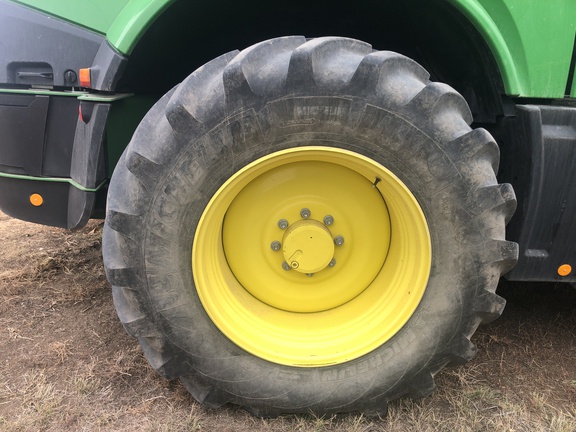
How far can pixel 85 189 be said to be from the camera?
1.94m

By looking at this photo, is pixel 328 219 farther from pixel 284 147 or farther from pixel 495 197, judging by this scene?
pixel 495 197

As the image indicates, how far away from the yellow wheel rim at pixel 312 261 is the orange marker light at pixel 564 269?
64 centimetres

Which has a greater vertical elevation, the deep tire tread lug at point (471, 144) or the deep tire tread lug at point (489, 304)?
the deep tire tread lug at point (471, 144)

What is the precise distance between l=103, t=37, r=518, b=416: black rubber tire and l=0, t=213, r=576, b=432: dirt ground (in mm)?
183

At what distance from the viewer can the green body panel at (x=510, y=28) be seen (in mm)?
1730

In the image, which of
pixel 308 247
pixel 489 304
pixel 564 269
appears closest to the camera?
pixel 489 304

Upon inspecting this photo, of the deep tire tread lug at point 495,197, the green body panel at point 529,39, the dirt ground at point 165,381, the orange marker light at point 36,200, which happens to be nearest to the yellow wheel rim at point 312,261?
the deep tire tread lug at point 495,197

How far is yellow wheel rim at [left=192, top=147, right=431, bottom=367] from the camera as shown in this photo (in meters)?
1.83

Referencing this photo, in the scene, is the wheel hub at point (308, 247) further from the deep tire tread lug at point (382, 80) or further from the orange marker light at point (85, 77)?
the orange marker light at point (85, 77)

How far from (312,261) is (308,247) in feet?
0.19

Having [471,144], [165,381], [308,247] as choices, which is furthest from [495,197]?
[165,381]

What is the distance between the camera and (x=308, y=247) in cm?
190

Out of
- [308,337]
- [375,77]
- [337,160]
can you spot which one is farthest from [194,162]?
[308,337]

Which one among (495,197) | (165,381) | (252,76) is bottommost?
(165,381)
